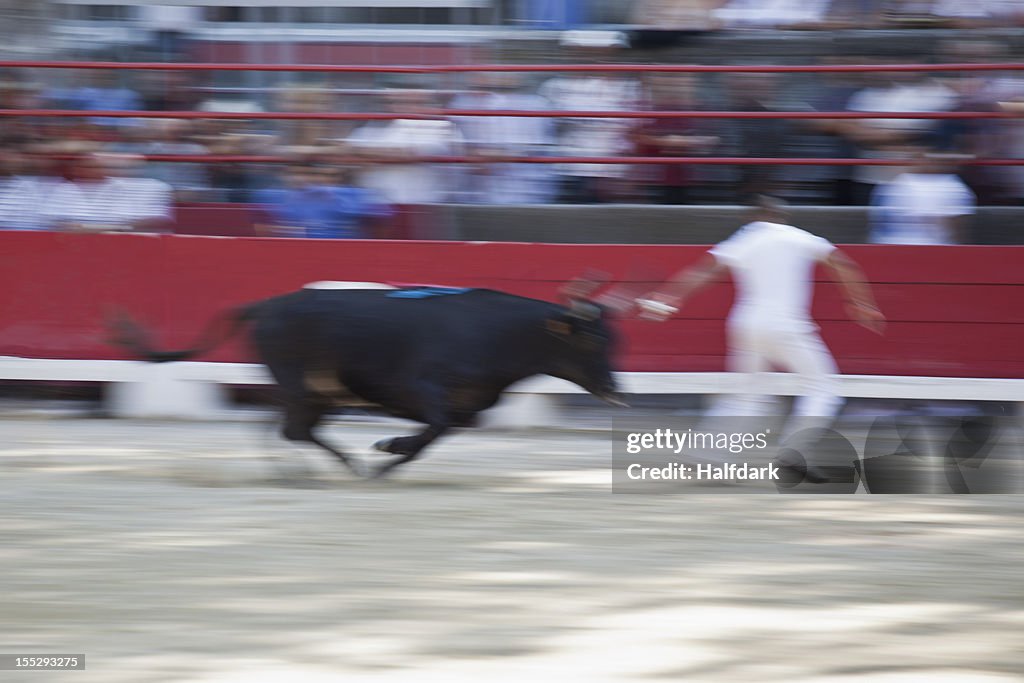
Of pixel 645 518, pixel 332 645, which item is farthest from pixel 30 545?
pixel 645 518

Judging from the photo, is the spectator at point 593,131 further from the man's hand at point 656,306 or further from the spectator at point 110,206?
the spectator at point 110,206

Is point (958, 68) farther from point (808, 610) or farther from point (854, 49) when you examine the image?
point (808, 610)

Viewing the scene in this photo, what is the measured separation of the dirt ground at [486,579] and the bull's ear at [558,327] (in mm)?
662

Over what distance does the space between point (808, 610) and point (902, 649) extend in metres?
0.41

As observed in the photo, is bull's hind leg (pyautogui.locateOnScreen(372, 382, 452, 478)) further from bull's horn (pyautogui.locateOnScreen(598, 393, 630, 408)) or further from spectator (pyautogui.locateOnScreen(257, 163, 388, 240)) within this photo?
spectator (pyautogui.locateOnScreen(257, 163, 388, 240))

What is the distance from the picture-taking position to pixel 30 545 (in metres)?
4.67

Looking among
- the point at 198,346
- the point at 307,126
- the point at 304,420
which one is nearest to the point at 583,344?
the point at 304,420

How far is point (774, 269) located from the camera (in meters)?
6.60

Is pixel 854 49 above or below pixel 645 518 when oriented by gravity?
above

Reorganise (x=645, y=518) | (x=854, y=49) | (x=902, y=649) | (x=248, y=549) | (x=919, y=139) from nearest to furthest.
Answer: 1. (x=902, y=649)
2. (x=248, y=549)
3. (x=645, y=518)
4. (x=919, y=139)
5. (x=854, y=49)

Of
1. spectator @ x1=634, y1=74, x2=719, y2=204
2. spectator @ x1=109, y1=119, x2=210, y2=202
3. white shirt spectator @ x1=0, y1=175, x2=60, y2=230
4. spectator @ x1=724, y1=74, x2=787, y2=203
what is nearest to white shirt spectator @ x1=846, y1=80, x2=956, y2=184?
spectator @ x1=724, y1=74, x2=787, y2=203

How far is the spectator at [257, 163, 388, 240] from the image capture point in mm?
8461

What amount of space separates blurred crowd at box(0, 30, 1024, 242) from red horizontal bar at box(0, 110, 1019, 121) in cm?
5

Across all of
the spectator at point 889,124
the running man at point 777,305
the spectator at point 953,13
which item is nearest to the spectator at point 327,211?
the running man at point 777,305
